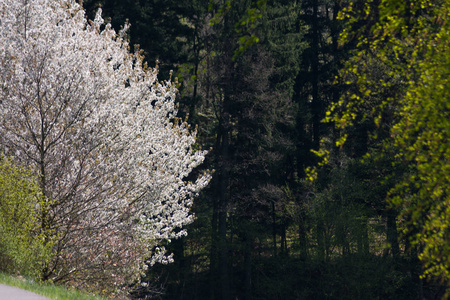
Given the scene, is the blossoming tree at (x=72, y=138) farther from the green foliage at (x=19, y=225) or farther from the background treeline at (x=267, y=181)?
the background treeline at (x=267, y=181)

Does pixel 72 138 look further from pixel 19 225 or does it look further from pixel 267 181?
pixel 267 181

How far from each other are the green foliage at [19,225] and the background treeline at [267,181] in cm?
1727

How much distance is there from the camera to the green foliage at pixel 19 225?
31.5 feet

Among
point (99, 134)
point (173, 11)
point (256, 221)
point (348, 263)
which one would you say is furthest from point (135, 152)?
point (173, 11)

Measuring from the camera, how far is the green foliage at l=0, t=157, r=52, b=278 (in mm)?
9602

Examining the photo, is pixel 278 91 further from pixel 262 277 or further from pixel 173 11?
pixel 262 277

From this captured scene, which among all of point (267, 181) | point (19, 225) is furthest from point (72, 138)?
point (267, 181)

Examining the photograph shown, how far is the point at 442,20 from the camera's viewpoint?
18.5 ft

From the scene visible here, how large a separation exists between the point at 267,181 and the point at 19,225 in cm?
2078

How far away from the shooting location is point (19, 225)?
10.2 meters

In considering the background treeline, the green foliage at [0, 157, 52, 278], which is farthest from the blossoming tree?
the background treeline

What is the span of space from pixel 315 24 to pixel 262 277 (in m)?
16.6

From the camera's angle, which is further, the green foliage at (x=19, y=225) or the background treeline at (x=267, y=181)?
the background treeline at (x=267, y=181)

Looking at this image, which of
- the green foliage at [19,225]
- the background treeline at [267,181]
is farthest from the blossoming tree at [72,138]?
the background treeline at [267,181]
